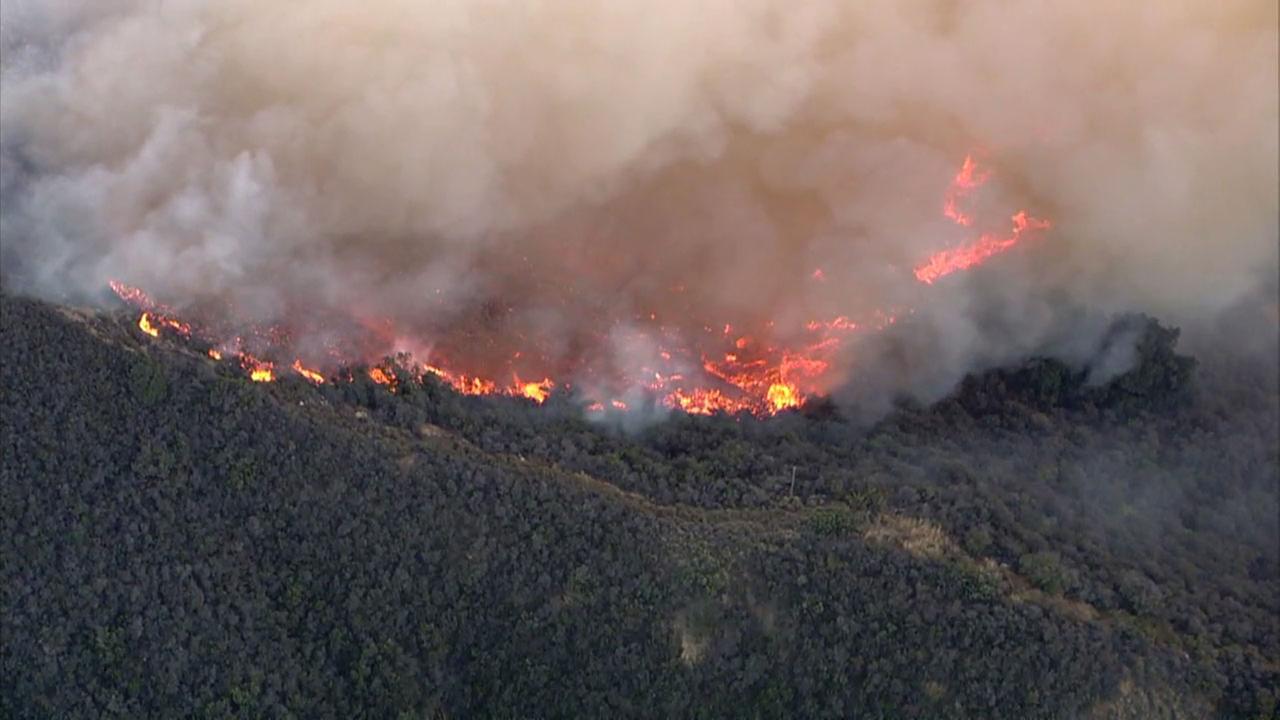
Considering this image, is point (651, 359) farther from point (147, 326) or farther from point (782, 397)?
point (147, 326)

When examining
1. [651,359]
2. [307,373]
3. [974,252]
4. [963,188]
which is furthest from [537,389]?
[963,188]

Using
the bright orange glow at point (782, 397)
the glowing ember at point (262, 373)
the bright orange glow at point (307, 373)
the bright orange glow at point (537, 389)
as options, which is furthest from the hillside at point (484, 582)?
the bright orange glow at point (782, 397)

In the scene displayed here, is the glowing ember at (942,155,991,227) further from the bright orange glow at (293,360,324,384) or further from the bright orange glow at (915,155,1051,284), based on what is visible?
the bright orange glow at (293,360,324,384)

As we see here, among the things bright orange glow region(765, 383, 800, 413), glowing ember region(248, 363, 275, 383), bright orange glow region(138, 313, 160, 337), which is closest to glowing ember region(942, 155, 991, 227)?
bright orange glow region(765, 383, 800, 413)

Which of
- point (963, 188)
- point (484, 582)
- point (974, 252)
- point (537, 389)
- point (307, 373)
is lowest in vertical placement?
point (484, 582)

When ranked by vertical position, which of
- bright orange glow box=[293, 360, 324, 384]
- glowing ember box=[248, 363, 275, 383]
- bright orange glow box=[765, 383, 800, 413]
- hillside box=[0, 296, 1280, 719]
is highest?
bright orange glow box=[765, 383, 800, 413]

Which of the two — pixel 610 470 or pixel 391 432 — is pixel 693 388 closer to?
pixel 610 470
